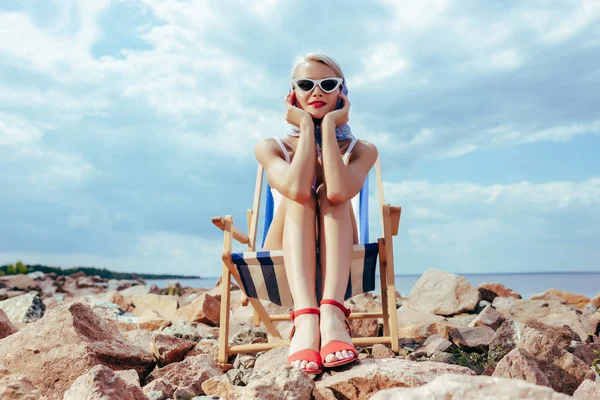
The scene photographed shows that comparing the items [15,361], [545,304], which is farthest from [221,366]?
[545,304]

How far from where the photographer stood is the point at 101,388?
1.86 m

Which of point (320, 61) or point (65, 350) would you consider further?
point (320, 61)

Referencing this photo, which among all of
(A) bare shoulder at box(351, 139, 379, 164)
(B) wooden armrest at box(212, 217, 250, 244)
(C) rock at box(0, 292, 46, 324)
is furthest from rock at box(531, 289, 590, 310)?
(C) rock at box(0, 292, 46, 324)

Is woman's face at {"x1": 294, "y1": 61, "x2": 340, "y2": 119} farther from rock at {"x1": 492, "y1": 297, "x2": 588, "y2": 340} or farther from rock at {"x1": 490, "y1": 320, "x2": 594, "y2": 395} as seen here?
rock at {"x1": 492, "y1": 297, "x2": 588, "y2": 340}

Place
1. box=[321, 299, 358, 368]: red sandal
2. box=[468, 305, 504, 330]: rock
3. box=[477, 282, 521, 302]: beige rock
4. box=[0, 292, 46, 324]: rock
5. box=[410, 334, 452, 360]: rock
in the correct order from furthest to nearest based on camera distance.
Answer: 1. box=[477, 282, 521, 302]: beige rock
2. box=[0, 292, 46, 324]: rock
3. box=[468, 305, 504, 330]: rock
4. box=[410, 334, 452, 360]: rock
5. box=[321, 299, 358, 368]: red sandal

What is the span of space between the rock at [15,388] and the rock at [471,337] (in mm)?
2556

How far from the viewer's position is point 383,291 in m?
3.77

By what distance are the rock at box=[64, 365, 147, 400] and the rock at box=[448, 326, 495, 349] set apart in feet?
7.50

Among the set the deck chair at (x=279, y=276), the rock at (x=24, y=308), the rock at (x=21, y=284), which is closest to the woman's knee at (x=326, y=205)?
the deck chair at (x=279, y=276)

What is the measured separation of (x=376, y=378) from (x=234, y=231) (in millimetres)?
1928

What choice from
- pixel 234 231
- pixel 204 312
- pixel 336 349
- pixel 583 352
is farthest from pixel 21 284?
pixel 583 352

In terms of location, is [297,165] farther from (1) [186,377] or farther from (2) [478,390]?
(2) [478,390]

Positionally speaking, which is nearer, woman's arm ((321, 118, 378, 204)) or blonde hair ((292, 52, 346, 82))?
woman's arm ((321, 118, 378, 204))

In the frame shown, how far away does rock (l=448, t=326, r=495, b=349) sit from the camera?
140 inches
